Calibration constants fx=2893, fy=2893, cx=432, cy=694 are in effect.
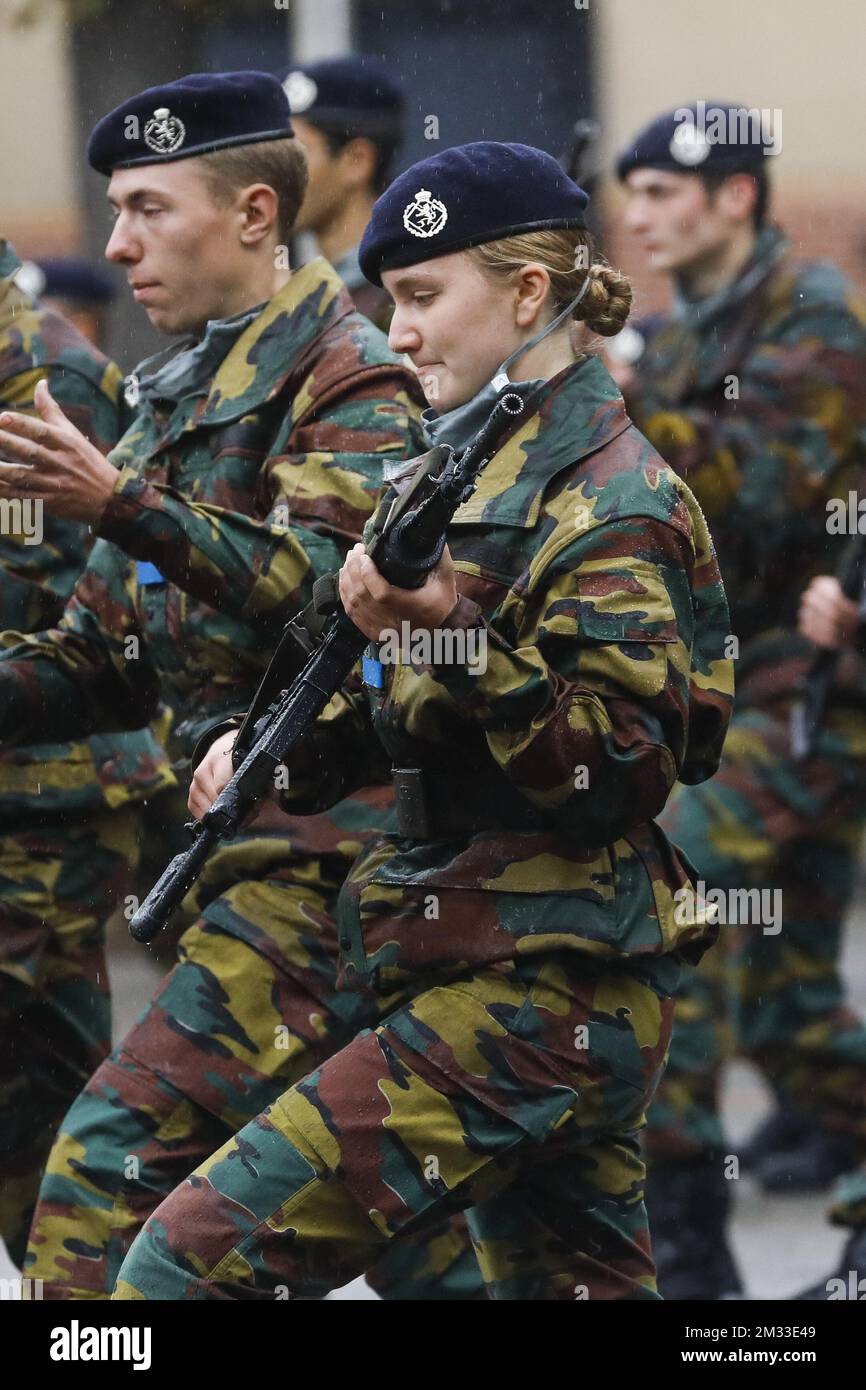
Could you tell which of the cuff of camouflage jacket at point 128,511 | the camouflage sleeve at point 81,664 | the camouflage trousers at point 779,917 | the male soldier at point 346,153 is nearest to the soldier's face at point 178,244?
the camouflage sleeve at point 81,664

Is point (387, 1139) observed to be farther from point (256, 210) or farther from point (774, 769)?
point (774, 769)

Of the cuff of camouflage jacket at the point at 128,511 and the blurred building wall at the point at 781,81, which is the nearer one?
the cuff of camouflage jacket at the point at 128,511

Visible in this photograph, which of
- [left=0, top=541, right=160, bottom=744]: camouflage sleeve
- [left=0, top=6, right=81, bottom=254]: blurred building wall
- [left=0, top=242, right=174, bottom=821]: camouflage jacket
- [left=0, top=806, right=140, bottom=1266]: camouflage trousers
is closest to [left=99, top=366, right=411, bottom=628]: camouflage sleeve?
[left=0, top=541, right=160, bottom=744]: camouflage sleeve

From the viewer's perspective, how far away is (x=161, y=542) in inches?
166

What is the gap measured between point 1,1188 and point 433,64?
22.2ft

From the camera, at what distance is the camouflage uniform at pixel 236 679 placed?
169 inches

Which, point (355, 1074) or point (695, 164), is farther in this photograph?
point (695, 164)

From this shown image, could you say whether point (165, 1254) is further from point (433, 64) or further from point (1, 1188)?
point (433, 64)

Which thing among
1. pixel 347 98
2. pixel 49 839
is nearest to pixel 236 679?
pixel 49 839

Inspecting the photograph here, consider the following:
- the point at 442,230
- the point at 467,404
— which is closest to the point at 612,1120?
the point at 467,404

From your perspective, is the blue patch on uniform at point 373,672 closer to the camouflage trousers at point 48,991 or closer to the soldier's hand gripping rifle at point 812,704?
the camouflage trousers at point 48,991

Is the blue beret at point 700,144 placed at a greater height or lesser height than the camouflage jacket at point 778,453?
greater

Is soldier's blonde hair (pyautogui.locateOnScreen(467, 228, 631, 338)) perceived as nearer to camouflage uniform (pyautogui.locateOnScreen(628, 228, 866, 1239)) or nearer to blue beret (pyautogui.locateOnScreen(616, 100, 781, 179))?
camouflage uniform (pyautogui.locateOnScreen(628, 228, 866, 1239))

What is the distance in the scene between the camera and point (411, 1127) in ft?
12.1
